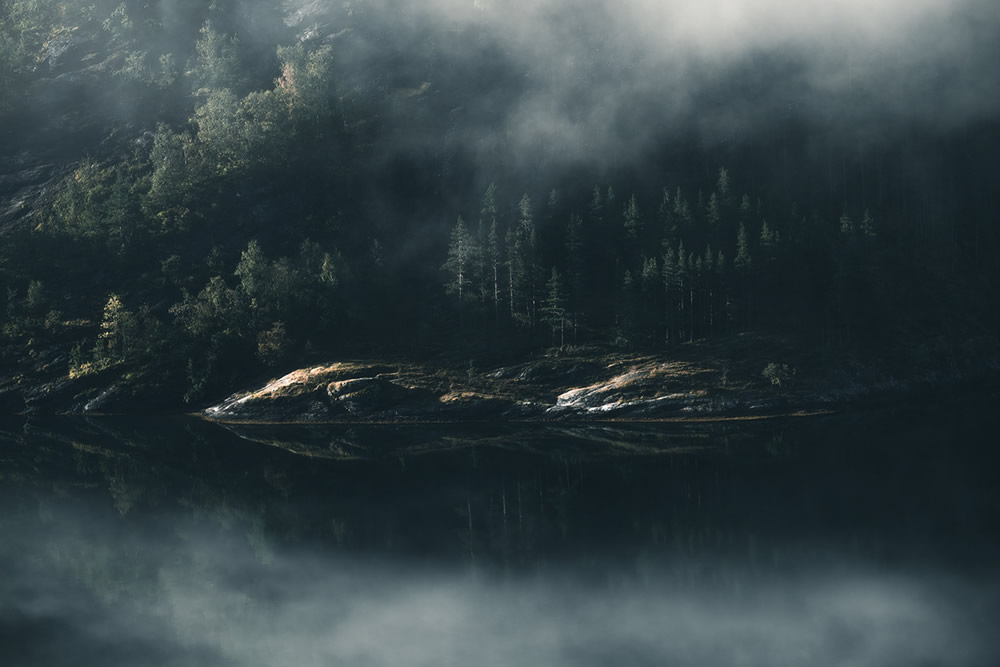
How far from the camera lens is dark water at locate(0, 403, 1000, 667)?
4084 cm

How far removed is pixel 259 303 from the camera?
141 m

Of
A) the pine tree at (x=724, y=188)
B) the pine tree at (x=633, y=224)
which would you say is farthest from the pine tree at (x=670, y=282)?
the pine tree at (x=724, y=188)

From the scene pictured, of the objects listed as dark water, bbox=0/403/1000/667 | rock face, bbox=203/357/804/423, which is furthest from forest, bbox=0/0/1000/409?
dark water, bbox=0/403/1000/667

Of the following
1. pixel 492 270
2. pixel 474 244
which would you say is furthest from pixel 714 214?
pixel 474 244

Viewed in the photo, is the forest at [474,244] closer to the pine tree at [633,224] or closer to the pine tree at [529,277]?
the pine tree at [529,277]

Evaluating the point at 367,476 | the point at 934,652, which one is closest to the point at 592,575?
the point at 934,652

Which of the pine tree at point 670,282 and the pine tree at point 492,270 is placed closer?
the pine tree at point 670,282

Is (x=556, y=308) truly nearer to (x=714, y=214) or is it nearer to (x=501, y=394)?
(x=501, y=394)

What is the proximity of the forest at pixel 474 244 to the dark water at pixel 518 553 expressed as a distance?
39.6 m

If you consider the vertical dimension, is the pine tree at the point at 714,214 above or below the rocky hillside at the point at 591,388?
above

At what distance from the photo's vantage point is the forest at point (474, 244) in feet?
433

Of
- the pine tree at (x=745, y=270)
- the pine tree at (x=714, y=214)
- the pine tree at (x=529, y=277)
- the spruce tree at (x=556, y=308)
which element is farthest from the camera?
the pine tree at (x=714, y=214)

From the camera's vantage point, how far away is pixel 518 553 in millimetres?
55562

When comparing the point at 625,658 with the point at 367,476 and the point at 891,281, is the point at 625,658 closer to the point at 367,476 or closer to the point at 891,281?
the point at 367,476
